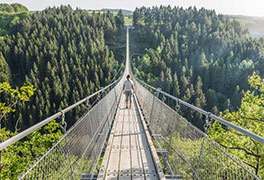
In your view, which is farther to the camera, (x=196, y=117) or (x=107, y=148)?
(x=196, y=117)

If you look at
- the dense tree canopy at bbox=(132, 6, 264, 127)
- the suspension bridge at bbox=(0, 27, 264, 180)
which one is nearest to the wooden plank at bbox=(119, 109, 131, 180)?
the suspension bridge at bbox=(0, 27, 264, 180)

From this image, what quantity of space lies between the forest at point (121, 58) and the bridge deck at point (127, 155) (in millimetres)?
43869

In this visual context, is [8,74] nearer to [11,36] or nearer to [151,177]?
Result: [11,36]

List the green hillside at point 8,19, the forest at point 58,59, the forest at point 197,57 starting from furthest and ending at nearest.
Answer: the green hillside at point 8,19 → the forest at point 197,57 → the forest at point 58,59

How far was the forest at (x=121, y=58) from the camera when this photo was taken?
61944 mm

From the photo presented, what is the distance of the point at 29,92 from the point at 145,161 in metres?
5.71

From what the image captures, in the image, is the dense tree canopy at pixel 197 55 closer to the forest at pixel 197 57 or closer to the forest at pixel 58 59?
the forest at pixel 197 57

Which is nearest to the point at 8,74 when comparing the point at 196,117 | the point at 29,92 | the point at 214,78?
the point at 196,117

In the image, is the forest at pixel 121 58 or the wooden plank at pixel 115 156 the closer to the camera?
the wooden plank at pixel 115 156

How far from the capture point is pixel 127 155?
4562mm

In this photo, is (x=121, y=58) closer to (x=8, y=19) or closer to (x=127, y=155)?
(x=8, y=19)

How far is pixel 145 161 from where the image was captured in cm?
426

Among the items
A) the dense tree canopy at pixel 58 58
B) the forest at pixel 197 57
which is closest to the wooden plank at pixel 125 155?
the forest at pixel 197 57

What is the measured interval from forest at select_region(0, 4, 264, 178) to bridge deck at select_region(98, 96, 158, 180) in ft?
144
